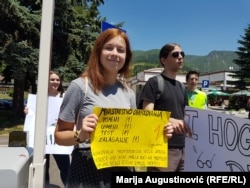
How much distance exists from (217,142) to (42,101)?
4.67 ft

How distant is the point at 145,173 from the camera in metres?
2.06

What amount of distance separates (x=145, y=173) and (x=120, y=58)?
0.69 metres

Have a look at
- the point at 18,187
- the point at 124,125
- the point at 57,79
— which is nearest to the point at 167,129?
the point at 124,125

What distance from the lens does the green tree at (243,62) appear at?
198 feet

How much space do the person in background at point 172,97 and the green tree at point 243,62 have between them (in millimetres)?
A: 58624

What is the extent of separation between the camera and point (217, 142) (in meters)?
2.71

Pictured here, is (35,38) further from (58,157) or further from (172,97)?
(172,97)

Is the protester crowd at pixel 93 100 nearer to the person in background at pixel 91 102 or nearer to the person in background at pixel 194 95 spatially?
the person in background at pixel 91 102

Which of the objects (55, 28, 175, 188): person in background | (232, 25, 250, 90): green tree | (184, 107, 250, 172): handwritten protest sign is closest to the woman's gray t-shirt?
(55, 28, 175, 188): person in background

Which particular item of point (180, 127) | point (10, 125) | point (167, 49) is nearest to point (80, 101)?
point (180, 127)

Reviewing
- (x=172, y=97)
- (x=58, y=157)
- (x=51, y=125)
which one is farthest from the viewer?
(x=58, y=157)

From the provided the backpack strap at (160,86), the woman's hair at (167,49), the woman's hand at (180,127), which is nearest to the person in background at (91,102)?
the woman's hand at (180,127)

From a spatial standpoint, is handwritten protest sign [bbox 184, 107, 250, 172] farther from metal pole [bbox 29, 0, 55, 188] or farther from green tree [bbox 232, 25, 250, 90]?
green tree [bbox 232, 25, 250, 90]

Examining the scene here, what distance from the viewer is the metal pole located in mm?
1854
